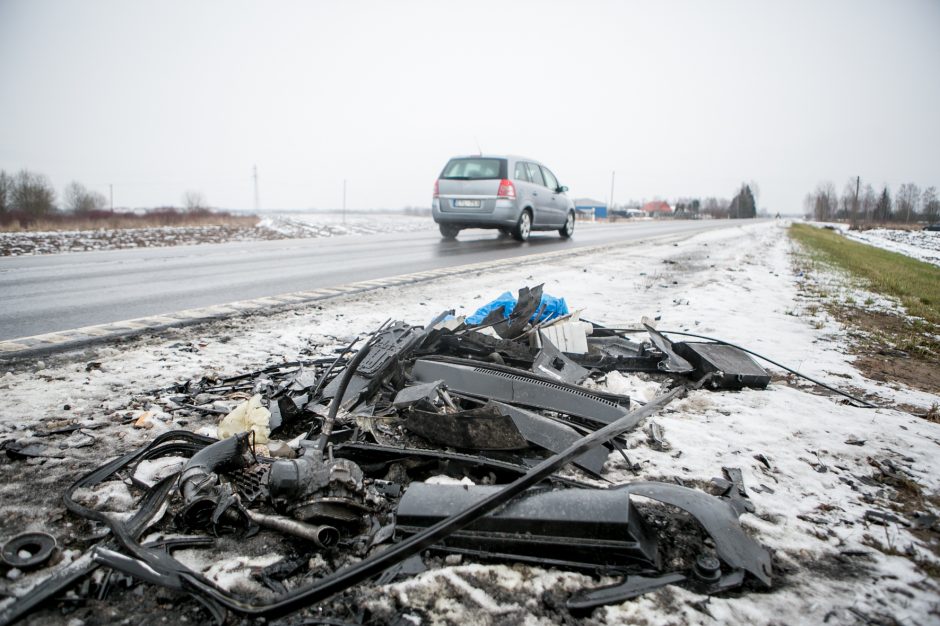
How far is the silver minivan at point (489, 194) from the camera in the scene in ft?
39.9

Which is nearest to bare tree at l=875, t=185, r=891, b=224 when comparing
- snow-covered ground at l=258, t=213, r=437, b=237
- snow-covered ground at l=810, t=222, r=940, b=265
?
snow-covered ground at l=810, t=222, r=940, b=265

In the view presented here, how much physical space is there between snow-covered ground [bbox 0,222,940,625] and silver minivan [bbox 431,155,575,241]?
265 inches

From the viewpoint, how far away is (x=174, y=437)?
242 cm

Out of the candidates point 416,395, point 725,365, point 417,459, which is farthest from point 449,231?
point 417,459

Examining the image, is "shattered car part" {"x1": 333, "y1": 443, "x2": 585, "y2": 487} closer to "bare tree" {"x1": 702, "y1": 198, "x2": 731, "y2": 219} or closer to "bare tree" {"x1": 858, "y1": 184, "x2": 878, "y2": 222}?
"bare tree" {"x1": 858, "y1": 184, "x2": 878, "y2": 222}

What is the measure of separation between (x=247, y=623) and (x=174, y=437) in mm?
1274

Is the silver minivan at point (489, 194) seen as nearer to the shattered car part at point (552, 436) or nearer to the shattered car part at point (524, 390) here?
the shattered car part at point (524, 390)

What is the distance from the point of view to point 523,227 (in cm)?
1313

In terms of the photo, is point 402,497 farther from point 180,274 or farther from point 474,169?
point 474,169

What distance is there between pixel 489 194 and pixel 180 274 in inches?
274

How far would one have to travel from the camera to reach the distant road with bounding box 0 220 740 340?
5309 millimetres

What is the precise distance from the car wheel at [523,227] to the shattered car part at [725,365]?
9.12 m

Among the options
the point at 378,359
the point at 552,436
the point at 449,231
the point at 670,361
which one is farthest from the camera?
the point at 449,231

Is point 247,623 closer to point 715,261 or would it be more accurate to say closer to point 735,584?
point 735,584
